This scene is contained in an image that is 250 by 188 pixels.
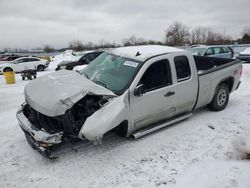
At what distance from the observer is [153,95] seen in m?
4.17

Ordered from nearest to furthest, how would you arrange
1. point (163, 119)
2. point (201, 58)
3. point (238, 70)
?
point (163, 119), point (238, 70), point (201, 58)

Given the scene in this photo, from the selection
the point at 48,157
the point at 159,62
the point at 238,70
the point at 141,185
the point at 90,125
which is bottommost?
the point at 141,185

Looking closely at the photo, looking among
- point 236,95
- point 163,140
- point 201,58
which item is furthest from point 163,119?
point 236,95

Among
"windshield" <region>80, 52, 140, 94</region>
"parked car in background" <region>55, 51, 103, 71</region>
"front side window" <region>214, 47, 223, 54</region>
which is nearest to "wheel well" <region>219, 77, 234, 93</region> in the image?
"windshield" <region>80, 52, 140, 94</region>

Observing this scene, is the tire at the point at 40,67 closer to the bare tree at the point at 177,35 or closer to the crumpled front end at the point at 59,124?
the crumpled front end at the point at 59,124

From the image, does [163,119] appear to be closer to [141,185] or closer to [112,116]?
[112,116]

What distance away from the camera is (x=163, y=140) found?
4.31m

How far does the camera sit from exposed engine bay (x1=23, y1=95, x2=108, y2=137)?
11.2ft

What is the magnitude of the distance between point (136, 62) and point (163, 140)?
1591mm

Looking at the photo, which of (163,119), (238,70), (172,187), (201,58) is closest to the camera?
(172,187)

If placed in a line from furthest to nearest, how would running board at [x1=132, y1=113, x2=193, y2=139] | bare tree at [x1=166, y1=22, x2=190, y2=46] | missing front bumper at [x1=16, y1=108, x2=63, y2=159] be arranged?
bare tree at [x1=166, y1=22, x2=190, y2=46]
running board at [x1=132, y1=113, x2=193, y2=139]
missing front bumper at [x1=16, y1=108, x2=63, y2=159]

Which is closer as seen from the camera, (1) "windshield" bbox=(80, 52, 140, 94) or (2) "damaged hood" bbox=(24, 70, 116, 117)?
(2) "damaged hood" bbox=(24, 70, 116, 117)

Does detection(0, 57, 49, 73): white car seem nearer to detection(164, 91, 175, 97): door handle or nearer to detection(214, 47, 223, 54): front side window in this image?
detection(214, 47, 223, 54): front side window

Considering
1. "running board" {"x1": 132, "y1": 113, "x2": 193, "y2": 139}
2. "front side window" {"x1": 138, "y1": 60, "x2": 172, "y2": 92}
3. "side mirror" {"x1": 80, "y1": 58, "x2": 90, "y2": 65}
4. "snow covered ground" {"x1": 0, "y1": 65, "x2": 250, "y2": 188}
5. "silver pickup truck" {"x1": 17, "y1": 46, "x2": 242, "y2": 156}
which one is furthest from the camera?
"side mirror" {"x1": 80, "y1": 58, "x2": 90, "y2": 65}
